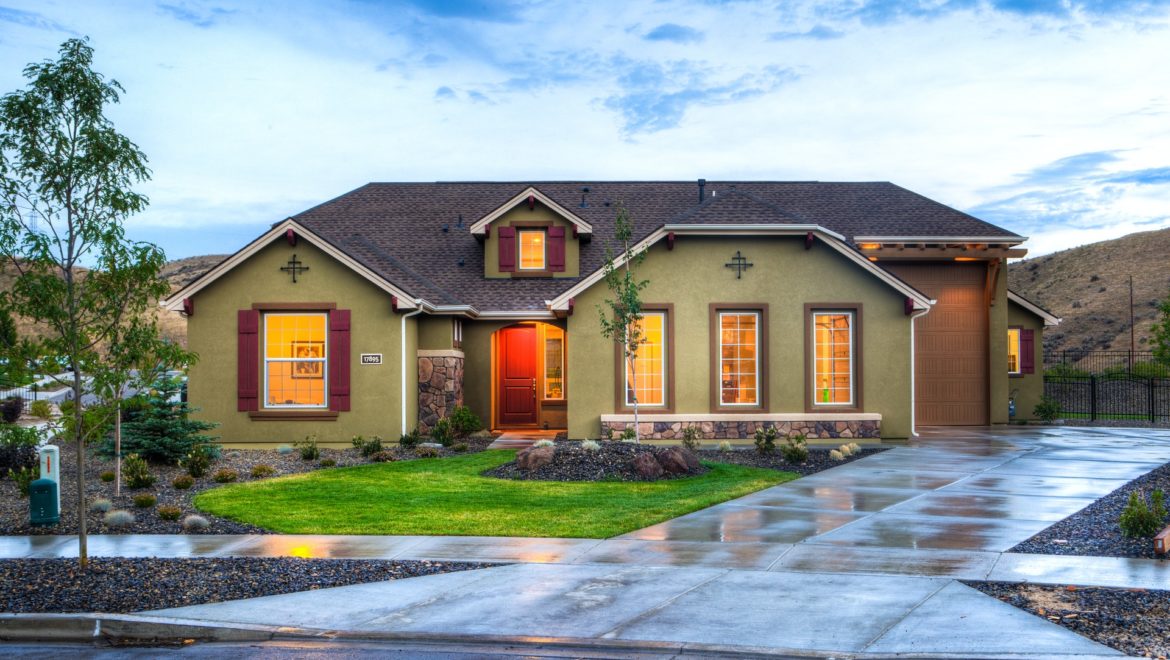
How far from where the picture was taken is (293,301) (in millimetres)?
21484

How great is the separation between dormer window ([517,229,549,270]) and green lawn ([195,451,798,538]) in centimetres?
1011

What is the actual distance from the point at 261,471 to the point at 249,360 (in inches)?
206

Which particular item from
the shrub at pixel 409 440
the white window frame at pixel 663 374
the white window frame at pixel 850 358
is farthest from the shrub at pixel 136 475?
the white window frame at pixel 850 358

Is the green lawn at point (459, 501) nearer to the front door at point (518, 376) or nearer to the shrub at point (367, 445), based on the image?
the shrub at point (367, 445)

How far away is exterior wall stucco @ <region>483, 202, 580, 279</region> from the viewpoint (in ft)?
86.4

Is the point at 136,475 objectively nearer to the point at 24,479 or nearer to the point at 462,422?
the point at 24,479

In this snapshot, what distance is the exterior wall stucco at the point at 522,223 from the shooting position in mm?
26328

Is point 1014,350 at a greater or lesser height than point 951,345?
lesser

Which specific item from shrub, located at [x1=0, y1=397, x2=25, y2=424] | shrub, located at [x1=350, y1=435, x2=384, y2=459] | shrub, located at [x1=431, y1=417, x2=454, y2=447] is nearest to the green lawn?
shrub, located at [x1=350, y1=435, x2=384, y2=459]

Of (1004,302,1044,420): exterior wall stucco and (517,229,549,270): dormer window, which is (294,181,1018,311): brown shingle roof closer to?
(517,229,549,270): dormer window

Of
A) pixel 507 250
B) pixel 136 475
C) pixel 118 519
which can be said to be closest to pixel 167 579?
pixel 118 519

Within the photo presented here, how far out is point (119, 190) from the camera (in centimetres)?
937

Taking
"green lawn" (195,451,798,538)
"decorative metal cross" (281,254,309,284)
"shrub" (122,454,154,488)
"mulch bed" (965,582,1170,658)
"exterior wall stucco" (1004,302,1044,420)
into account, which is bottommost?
"mulch bed" (965,582,1170,658)

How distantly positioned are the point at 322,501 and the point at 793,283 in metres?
11.8
